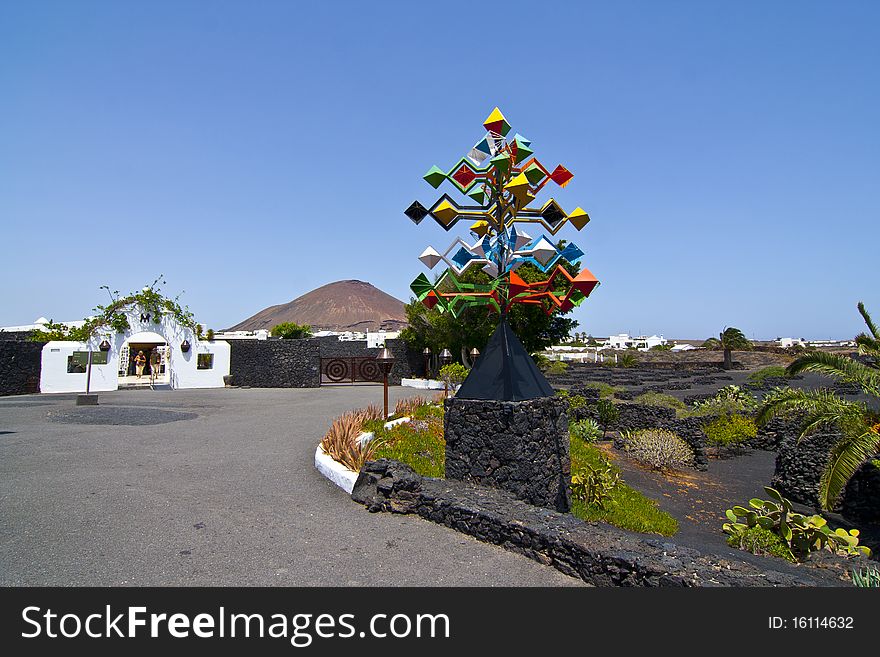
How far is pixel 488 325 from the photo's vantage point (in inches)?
1026

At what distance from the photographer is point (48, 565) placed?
4.60 m

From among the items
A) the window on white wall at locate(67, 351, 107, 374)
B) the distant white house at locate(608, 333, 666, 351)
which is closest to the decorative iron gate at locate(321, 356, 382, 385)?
the window on white wall at locate(67, 351, 107, 374)

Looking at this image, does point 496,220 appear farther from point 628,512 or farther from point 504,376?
point 628,512

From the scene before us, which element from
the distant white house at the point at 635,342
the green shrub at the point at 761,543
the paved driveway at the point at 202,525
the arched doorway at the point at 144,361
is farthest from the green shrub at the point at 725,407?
the distant white house at the point at 635,342

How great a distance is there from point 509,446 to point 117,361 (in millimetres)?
24400

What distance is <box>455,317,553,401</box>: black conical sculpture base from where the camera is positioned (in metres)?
7.08

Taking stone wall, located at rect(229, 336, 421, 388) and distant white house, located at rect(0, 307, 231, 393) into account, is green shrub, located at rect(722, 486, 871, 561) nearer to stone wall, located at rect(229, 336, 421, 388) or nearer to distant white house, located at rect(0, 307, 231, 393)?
stone wall, located at rect(229, 336, 421, 388)

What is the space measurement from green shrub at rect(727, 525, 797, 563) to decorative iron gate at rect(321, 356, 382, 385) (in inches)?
964

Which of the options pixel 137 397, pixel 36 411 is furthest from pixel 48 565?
A: pixel 137 397

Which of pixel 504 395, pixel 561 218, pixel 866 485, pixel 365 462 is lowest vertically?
pixel 866 485

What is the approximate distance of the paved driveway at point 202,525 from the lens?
15.0 feet
